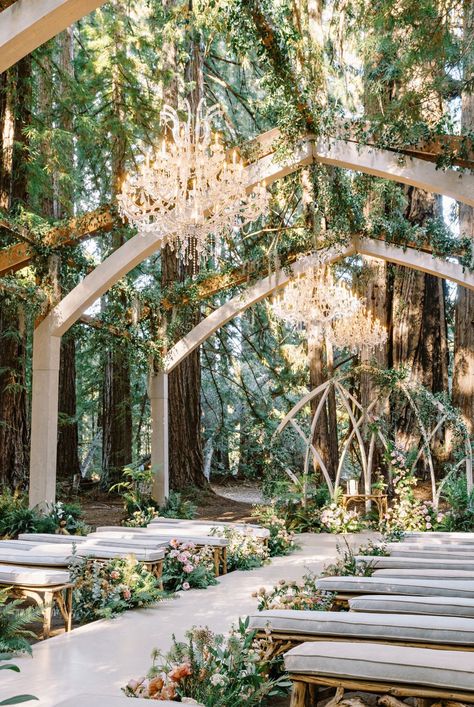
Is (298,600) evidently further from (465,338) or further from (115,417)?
(115,417)

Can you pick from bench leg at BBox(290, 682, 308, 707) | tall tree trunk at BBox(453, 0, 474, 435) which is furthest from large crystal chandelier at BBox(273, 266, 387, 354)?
bench leg at BBox(290, 682, 308, 707)

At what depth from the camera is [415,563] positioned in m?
5.79

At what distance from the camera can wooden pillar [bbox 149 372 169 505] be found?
1178 cm

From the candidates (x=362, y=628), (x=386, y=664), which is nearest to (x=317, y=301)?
A: (x=362, y=628)

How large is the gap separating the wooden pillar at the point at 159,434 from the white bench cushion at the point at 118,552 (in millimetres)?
4934

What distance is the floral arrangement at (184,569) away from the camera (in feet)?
23.4

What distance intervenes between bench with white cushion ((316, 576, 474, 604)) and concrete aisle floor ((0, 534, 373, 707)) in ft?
3.09

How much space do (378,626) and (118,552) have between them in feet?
11.0

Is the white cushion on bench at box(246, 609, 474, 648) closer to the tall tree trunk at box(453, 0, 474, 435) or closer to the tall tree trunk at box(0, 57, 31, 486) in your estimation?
the tall tree trunk at box(0, 57, 31, 486)

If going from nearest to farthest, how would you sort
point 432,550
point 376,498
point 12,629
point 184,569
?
point 12,629, point 432,550, point 184,569, point 376,498

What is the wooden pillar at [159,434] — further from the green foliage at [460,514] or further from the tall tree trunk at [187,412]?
the green foliage at [460,514]

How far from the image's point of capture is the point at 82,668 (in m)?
4.44

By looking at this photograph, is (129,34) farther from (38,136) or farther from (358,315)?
(358,315)

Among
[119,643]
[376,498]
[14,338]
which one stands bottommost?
[119,643]
